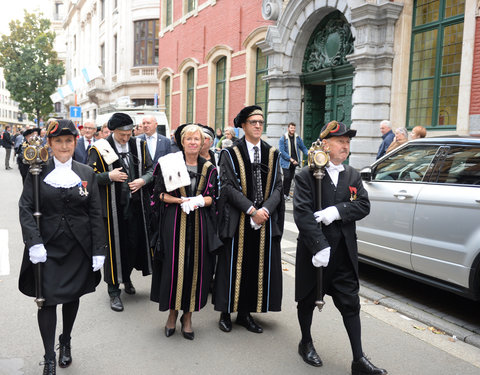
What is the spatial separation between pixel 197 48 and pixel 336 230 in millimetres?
19919

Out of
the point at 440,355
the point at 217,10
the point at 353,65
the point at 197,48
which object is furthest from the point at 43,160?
the point at 197,48

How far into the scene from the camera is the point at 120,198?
5.00 metres

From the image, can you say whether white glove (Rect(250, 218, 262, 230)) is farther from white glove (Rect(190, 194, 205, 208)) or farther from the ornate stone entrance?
the ornate stone entrance

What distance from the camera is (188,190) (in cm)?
429

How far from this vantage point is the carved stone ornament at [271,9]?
14898 mm

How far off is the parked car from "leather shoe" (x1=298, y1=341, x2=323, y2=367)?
1.71 m

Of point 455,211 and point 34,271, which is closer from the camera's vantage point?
point 34,271

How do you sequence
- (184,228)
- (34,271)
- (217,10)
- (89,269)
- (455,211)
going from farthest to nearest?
(217,10) → (455,211) → (184,228) → (89,269) → (34,271)

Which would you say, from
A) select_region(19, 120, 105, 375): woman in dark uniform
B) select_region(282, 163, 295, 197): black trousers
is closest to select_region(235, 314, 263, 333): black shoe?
select_region(19, 120, 105, 375): woman in dark uniform

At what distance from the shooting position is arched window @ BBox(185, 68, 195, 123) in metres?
23.5

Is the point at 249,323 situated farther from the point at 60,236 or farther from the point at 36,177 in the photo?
the point at 36,177

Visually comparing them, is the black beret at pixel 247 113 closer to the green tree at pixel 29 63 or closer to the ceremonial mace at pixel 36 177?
the ceremonial mace at pixel 36 177

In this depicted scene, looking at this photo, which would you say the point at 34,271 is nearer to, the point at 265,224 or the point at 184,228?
the point at 184,228

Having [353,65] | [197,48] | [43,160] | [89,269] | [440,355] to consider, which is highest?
[197,48]
